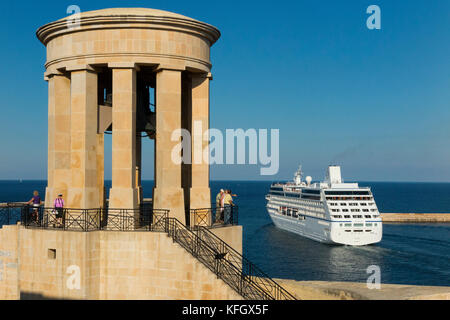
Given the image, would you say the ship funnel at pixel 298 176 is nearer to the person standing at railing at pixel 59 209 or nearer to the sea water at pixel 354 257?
the sea water at pixel 354 257

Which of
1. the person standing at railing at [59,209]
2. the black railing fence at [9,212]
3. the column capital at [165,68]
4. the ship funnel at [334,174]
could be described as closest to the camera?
the person standing at railing at [59,209]

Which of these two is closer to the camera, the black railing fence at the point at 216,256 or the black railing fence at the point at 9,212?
the black railing fence at the point at 216,256

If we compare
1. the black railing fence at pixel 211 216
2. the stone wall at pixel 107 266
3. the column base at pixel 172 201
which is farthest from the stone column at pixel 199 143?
the stone wall at pixel 107 266

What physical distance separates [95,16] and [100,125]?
14.4 feet

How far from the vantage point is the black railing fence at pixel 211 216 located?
1998cm

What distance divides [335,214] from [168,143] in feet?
192

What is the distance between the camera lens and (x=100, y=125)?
2028 centimetres

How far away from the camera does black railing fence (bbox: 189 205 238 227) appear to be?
1998 centimetres

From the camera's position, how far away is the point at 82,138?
18.7 metres

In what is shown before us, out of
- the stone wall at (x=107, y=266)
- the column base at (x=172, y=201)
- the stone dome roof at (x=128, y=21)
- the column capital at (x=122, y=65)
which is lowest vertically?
the stone wall at (x=107, y=266)

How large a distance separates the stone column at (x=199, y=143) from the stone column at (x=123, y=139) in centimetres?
303
